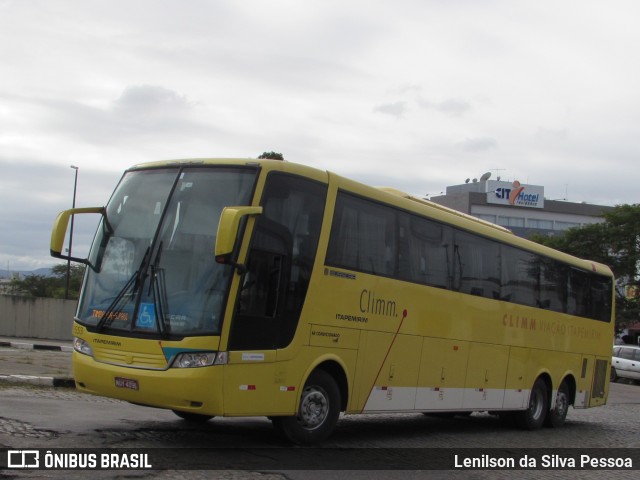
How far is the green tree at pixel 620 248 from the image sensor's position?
170 feet

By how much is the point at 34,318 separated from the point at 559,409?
31731mm

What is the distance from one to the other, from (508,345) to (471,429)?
174 cm

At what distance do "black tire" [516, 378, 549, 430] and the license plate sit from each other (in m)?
9.63

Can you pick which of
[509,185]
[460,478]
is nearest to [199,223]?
[460,478]

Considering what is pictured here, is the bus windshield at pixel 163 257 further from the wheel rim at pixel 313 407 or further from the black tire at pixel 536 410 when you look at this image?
the black tire at pixel 536 410

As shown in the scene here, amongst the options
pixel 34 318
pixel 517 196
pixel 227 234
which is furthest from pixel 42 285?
pixel 227 234

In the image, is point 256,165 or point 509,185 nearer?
point 256,165

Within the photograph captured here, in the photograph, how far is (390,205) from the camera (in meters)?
12.1

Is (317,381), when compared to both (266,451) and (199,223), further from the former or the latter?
(199,223)

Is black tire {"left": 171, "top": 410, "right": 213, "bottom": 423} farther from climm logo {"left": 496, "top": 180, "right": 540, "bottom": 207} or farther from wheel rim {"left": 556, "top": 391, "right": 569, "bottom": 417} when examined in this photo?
climm logo {"left": 496, "top": 180, "right": 540, "bottom": 207}

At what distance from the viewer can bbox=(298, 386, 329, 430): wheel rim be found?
10.2 metres

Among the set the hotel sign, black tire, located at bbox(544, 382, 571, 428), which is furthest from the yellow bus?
the hotel sign

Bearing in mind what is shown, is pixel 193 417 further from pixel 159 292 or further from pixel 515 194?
pixel 515 194

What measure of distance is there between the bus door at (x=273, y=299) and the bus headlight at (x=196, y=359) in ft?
0.62
